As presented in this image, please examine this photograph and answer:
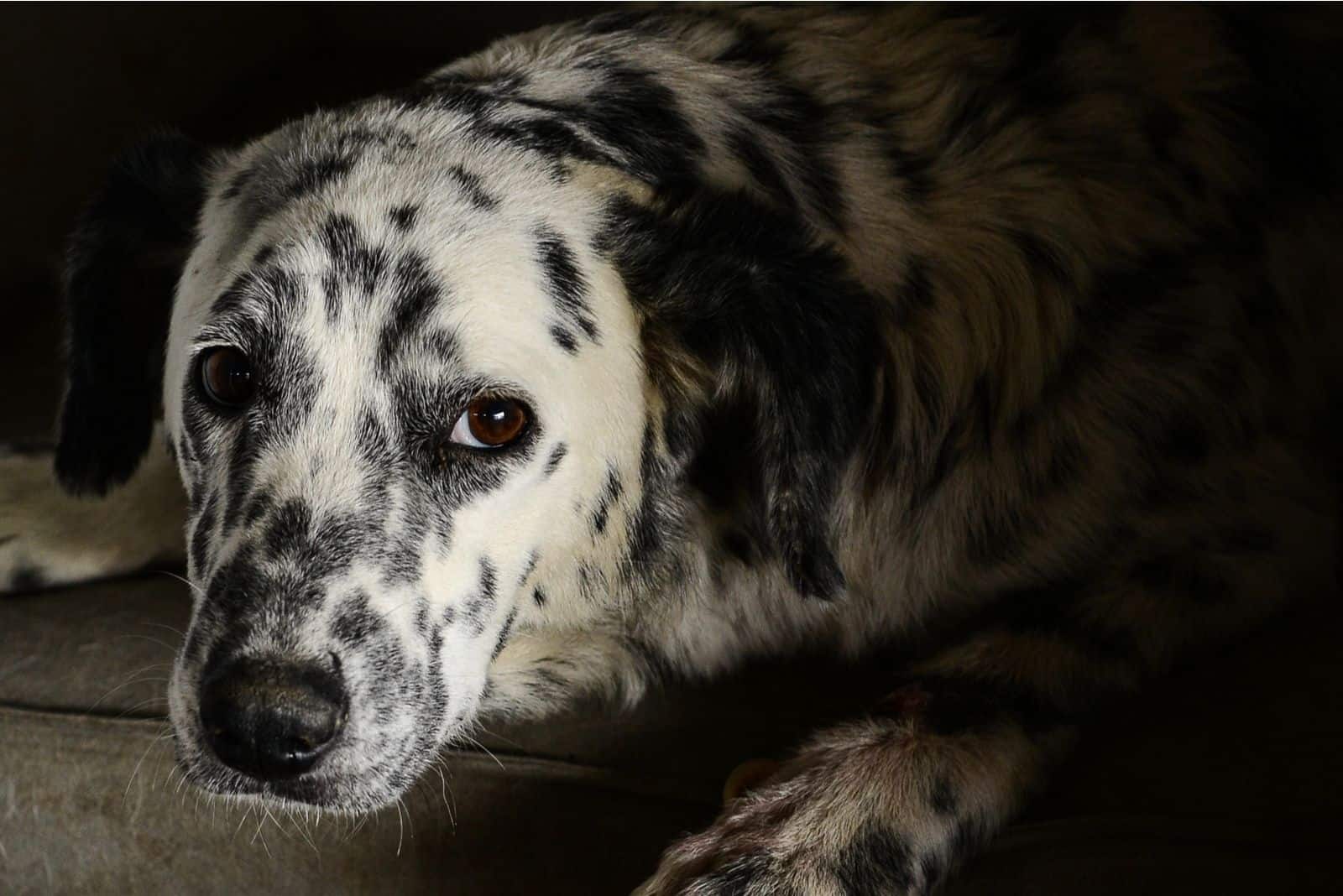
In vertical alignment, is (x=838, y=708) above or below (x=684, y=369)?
below

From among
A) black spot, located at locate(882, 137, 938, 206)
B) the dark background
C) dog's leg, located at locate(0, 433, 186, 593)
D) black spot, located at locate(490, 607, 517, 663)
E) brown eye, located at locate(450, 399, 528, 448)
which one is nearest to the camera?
brown eye, located at locate(450, 399, 528, 448)

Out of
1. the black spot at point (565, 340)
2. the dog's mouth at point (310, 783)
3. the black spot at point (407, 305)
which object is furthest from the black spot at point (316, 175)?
the dog's mouth at point (310, 783)

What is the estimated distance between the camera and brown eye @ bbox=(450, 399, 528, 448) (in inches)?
46.3

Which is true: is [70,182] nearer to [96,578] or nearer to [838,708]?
[96,578]

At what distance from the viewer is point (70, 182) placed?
196 cm

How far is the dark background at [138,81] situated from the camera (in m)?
1.86

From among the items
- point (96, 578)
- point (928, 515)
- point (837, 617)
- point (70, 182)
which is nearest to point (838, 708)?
point (837, 617)

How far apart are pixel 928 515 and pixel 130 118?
53.3 inches

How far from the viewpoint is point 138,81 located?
6.58 ft

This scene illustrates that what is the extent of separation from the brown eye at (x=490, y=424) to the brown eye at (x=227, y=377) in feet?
0.62

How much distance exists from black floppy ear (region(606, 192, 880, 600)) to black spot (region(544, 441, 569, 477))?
5.4 inches

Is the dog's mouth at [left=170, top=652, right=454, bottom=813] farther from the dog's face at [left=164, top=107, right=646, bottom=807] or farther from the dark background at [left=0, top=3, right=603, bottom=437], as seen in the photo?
the dark background at [left=0, top=3, right=603, bottom=437]

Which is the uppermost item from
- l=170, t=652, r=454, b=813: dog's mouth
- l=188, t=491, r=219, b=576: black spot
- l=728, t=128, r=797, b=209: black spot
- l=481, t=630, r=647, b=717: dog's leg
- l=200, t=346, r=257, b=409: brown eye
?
l=728, t=128, r=797, b=209: black spot

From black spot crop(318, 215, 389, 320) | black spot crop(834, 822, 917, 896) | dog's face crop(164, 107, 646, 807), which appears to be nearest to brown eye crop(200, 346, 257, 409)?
dog's face crop(164, 107, 646, 807)
